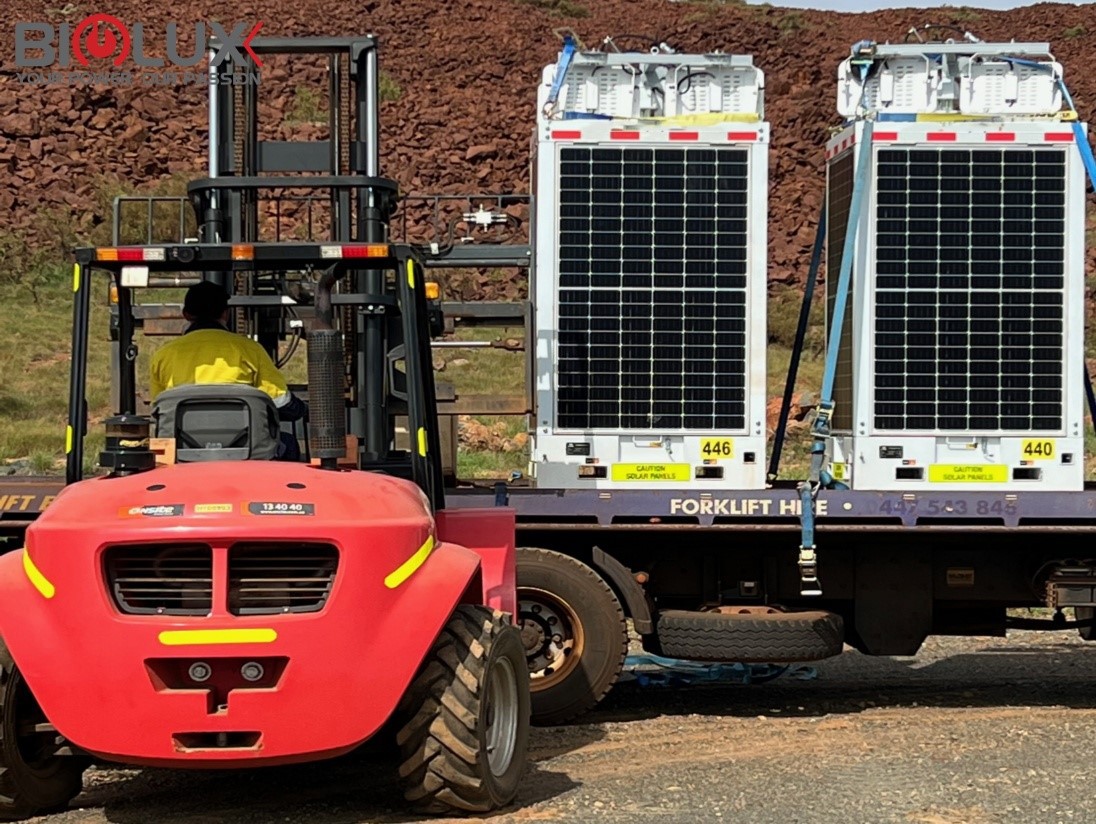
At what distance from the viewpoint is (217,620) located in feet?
23.1

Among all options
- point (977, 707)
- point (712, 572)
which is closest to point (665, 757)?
point (712, 572)

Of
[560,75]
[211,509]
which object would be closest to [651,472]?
[560,75]

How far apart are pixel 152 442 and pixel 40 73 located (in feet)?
176

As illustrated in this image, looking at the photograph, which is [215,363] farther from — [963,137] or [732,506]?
[963,137]

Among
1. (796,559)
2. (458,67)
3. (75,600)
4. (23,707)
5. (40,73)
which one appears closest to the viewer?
(75,600)

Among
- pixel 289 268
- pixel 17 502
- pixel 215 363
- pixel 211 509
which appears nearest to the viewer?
pixel 211 509

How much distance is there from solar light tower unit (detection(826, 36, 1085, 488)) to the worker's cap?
4452 mm

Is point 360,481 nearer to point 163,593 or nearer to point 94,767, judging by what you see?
point 163,593

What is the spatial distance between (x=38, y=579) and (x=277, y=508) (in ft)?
3.30

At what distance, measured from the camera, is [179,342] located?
7.90m

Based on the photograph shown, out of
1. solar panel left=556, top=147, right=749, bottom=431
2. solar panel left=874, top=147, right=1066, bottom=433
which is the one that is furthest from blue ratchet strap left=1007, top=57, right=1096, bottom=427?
solar panel left=556, top=147, right=749, bottom=431

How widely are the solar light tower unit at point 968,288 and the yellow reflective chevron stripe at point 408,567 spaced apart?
4195 millimetres

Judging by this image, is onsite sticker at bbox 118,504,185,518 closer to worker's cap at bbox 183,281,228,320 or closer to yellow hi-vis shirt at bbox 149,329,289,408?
yellow hi-vis shirt at bbox 149,329,289,408

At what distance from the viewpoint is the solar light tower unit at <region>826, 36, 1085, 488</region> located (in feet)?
36.0
